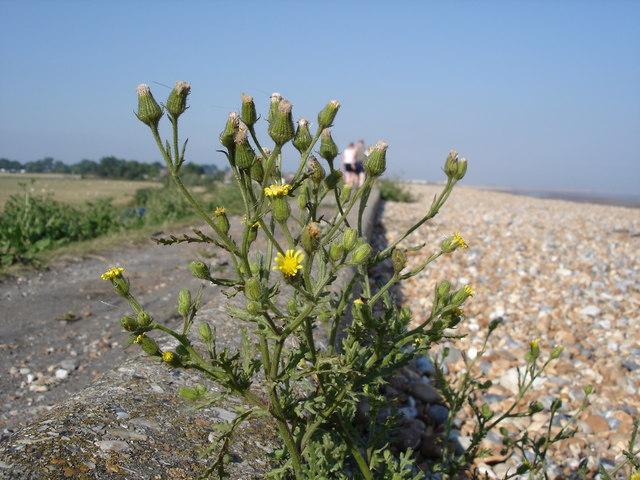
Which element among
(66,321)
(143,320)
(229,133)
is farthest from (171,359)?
(66,321)

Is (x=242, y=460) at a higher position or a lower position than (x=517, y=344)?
higher

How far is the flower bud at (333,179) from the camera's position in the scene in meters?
1.63

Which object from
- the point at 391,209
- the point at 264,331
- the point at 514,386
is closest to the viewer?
the point at 264,331

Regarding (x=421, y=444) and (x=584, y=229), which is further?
(x=584, y=229)

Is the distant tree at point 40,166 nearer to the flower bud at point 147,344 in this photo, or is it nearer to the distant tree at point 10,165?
the distant tree at point 10,165

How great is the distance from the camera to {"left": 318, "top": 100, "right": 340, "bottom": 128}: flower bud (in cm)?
162

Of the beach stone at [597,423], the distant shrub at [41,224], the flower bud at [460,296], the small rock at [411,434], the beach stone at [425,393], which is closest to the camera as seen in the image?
the flower bud at [460,296]

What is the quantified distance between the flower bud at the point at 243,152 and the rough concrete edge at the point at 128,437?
30.1 inches

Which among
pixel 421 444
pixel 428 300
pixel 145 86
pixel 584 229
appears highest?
pixel 145 86

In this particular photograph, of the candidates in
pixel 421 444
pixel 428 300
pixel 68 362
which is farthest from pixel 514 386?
pixel 68 362

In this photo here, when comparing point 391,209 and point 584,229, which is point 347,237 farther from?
point 391,209

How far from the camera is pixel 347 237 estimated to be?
1404mm

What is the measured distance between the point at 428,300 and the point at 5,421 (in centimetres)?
377

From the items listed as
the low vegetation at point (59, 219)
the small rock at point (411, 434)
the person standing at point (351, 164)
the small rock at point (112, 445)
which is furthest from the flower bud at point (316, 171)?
the person standing at point (351, 164)
